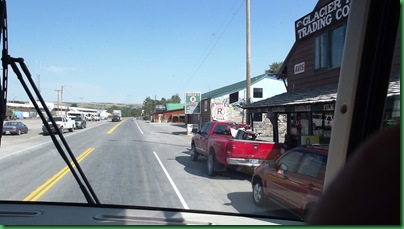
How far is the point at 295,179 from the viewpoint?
470cm

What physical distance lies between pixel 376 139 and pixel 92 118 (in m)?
92.4

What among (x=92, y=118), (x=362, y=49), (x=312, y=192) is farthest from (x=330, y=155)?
(x=92, y=118)

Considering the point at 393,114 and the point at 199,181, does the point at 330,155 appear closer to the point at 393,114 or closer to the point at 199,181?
the point at 393,114

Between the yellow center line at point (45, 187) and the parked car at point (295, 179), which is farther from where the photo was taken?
the yellow center line at point (45, 187)

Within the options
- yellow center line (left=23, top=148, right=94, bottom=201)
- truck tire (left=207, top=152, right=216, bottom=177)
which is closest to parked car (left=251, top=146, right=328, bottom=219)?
yellow center line (left=23, top=148, right=94, bottom=201)

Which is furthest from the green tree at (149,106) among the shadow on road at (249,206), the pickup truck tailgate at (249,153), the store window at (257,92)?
the shadow on road at (249,206)

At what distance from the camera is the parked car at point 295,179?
3.84 meters

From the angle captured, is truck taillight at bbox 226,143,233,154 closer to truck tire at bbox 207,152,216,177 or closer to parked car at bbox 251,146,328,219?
truck tire at bbox 207,152,216,177

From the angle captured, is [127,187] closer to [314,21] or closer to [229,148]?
[229,148]

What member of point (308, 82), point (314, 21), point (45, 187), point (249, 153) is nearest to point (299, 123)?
point (308, 82)

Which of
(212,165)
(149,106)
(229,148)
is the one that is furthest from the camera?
(149,106)

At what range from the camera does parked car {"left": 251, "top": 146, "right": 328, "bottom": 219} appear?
12.6 feet

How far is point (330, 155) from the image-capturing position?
7.34 ft

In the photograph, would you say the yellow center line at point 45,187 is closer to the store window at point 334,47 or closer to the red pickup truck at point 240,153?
the store window at point 334,47
